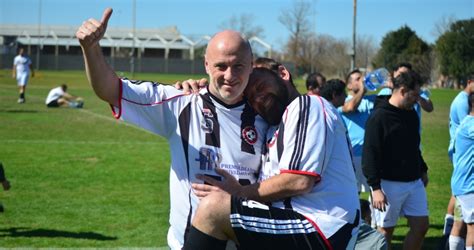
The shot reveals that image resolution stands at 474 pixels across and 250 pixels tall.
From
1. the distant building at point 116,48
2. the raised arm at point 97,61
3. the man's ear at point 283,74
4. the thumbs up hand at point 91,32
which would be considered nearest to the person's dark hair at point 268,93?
the man's ear at point 283,74

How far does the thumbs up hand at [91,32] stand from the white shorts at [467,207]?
4832 mm

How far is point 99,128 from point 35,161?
7169 mm

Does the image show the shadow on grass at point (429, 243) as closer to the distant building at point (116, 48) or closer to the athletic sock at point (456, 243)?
the athletic sock at point (456, 243)

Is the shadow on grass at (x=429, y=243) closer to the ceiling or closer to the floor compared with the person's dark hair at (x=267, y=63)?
closer to the floor

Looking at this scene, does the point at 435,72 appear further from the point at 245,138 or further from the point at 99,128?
the point at 245,138

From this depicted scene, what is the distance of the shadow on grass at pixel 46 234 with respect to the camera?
28.6ft

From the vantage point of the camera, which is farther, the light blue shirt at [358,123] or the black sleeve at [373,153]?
the light blue shirt at [358,123]

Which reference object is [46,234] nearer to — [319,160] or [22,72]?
[319,160]

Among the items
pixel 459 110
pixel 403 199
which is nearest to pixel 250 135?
pixel 403 199

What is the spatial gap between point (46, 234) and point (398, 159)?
442 cm

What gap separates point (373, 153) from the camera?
23.7 ft

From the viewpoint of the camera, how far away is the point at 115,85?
3.77m

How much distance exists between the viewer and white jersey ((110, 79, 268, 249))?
3885 mm

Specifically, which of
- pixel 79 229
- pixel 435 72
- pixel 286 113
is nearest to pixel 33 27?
pixel 435 72
